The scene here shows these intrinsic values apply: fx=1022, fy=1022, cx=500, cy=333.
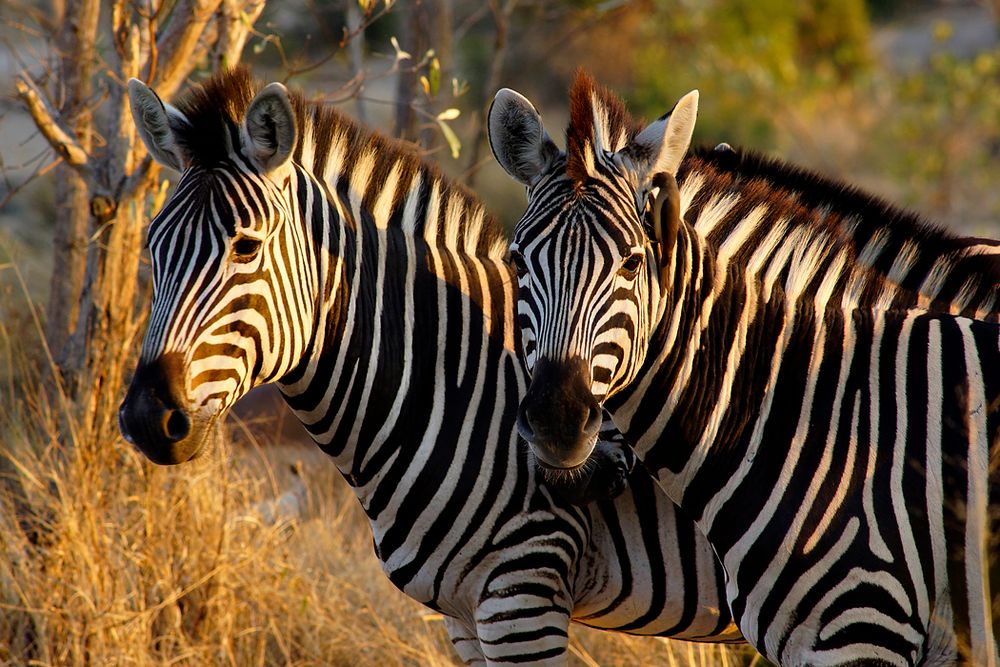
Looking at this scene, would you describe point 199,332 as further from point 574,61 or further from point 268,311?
point 574,61

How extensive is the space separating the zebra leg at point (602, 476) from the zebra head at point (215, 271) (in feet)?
3.22

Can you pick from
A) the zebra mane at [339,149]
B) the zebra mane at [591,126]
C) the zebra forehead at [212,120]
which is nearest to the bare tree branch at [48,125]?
the zebra mane at [339,149]

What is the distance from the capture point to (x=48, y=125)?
14.7 ft

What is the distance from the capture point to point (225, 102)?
10.9ft

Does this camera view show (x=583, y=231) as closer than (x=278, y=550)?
Yes

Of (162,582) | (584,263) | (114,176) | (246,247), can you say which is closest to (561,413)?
(584,263)

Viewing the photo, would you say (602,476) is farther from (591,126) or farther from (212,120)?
(212,120)

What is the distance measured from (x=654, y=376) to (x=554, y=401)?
0.47m

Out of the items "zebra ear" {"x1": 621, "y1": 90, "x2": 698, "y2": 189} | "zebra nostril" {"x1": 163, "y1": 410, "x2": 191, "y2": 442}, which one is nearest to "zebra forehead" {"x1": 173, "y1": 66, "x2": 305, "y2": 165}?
"zebra nostril" {"x1": 163, "y1": 410, "x2": 191, "y2": 442}

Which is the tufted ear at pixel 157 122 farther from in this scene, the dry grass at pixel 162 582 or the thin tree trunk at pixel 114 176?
the dry grass at pixel 162 582

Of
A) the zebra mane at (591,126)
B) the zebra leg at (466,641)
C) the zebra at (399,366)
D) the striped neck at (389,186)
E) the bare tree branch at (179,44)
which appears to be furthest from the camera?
the bare tree branch at (179,44)

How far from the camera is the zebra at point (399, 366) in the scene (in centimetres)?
318

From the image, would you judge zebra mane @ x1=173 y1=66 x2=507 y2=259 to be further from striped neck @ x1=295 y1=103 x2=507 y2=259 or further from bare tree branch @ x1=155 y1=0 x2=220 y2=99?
bare tree branch @ x1=155 y1=0 x2=220 y2=99

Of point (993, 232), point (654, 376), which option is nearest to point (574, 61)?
point (993, 232)
